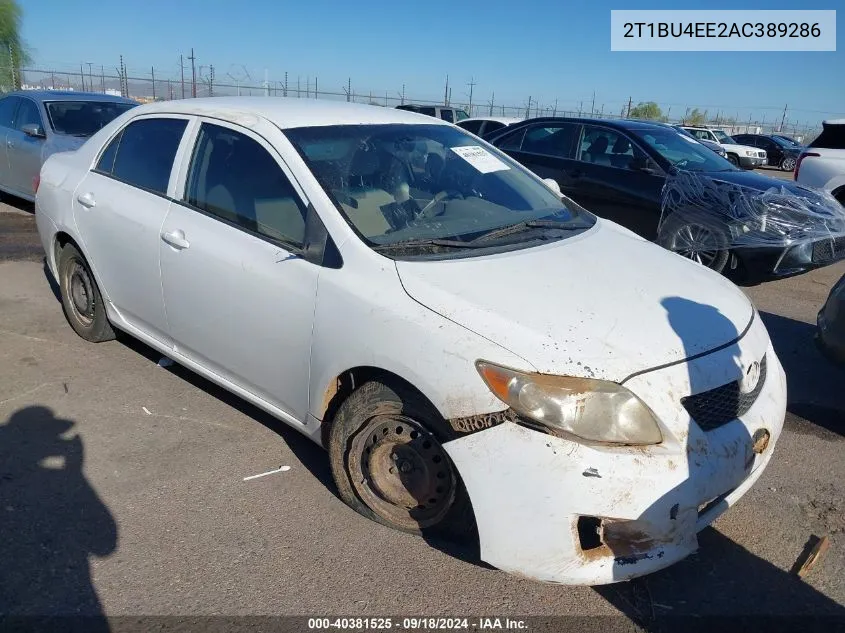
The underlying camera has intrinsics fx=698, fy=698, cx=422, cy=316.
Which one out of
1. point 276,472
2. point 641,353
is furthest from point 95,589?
point 641,353

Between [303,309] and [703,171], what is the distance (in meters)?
5.51

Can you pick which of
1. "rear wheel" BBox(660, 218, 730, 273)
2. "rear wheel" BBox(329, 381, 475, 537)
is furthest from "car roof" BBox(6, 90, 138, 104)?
"rear wheel" BBox(329, 381, 475, 537)

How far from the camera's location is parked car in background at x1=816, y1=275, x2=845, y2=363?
3.97 meters

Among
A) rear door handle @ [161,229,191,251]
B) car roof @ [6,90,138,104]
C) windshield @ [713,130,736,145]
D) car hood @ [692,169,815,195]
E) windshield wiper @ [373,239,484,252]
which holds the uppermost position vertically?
car roof @ [6,90,138,104]

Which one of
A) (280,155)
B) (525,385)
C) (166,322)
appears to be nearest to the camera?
(525,385)

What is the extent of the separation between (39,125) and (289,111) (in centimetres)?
642

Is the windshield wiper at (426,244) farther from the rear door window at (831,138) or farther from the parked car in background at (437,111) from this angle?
the parked car in background at (437,111)

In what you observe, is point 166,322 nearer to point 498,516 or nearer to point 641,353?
point 498,516

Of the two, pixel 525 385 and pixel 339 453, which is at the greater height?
pixel 525 385

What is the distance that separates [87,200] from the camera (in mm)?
4285

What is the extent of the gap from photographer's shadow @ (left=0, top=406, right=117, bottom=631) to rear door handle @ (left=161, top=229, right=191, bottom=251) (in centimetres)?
113

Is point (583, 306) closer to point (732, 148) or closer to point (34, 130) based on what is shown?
point (34, 130)

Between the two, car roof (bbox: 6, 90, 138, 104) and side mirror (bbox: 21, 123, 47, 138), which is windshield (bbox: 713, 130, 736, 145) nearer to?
car roof (bbox: 6, 90, 138, 104)

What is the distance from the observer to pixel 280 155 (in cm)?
323
